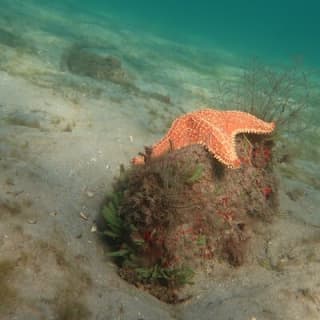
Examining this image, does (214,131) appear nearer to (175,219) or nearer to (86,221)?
(175,219)

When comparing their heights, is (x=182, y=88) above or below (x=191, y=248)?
below

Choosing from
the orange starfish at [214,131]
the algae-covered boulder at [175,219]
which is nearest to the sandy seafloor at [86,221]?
the algae-covered boulder at [175,219]

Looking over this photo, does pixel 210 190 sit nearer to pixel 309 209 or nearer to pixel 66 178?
pixel 66 178

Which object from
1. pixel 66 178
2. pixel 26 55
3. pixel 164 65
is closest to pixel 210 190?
pixel 66 178

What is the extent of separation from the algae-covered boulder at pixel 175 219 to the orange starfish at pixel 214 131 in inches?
7.6

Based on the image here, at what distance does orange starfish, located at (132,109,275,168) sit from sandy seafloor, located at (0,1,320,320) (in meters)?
1.27

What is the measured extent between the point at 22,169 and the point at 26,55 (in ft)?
28.0

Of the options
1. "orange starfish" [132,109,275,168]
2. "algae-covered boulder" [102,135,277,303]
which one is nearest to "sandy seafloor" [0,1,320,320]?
"algae-covered boulder" [102,135,277,303]

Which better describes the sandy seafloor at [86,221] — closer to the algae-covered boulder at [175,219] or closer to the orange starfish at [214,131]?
the algae-covered boulder at [175,219]

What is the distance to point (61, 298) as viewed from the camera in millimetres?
3340

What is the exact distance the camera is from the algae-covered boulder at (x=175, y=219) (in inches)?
166

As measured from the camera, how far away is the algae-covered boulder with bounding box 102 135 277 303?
421 cm

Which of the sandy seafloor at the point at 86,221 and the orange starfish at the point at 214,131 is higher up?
the orange starfish at the point at 214,131

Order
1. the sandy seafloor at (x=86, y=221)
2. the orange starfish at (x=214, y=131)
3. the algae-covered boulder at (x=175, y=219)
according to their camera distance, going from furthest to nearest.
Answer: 1. the orange starfish at (x=214, y=131)
2. the algae-covered boulder at (x=175, y=219)
3. the sandy seafloor at (x=86, y=221)
